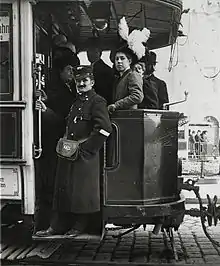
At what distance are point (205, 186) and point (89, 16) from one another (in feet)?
4.61

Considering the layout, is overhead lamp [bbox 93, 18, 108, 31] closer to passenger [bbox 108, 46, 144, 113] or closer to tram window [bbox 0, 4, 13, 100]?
passenger [bbox 108, 46, 144, 113]

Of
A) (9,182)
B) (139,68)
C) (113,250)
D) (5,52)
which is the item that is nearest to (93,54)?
(139,68)

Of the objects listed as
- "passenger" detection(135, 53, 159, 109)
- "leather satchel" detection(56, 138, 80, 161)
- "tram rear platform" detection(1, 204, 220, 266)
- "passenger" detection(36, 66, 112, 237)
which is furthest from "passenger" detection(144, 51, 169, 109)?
"tram rear platform" detection(1, 204, 220, 266)

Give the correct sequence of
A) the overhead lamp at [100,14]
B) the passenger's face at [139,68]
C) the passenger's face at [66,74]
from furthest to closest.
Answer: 1. the passenger's face at [66,74]
2. the passenger's face at [139,68]
3. the overhead lamp at [100,14]

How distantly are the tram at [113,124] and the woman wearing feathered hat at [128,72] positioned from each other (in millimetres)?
64

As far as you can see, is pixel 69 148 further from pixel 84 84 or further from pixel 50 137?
pixel 84 84

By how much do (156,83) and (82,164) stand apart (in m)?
0.74

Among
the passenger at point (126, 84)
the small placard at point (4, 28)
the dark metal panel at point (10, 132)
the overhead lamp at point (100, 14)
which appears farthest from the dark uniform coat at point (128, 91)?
the small placard at point (4, 28)

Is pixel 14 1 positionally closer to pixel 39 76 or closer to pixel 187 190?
pixel 39 76

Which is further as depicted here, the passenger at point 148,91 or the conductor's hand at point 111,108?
the passenger at point 148,91

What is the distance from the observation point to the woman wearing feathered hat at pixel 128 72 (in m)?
3.65

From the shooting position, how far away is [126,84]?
3.69 meters

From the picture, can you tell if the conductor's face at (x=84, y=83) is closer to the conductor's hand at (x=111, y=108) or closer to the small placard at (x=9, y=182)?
the conductor's hand at (x=111, y=108)

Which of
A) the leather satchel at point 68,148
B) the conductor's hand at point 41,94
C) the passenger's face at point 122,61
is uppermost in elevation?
the passenger's face at point 122,61
